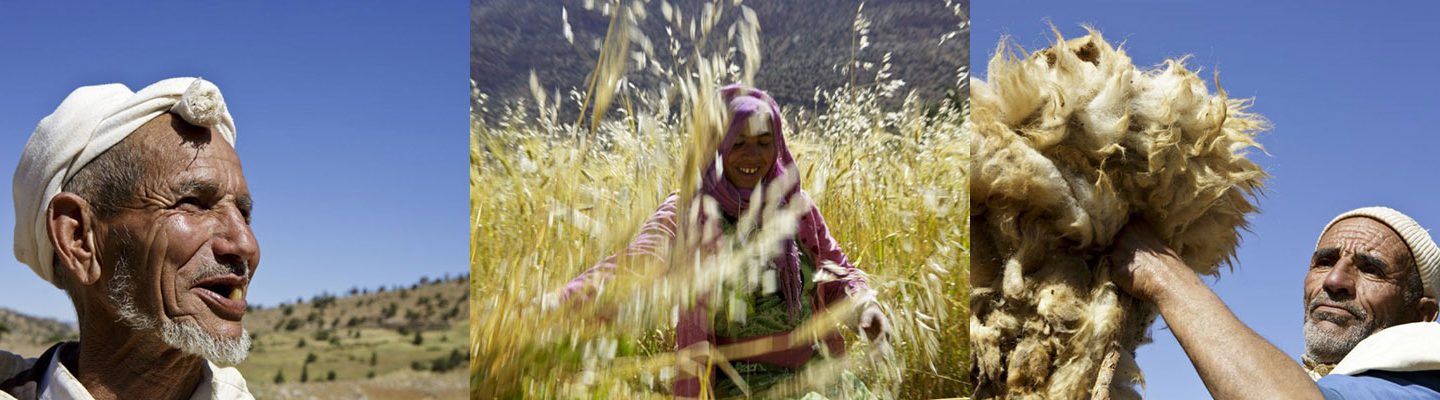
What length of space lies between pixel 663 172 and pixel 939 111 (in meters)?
0.72

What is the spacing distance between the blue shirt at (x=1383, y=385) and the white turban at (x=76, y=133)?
8.27ft

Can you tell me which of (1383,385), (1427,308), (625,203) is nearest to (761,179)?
(625,203)

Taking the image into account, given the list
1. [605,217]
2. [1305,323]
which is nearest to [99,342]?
[605,217]

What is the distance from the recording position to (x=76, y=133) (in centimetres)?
157

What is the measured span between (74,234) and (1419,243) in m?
3.74

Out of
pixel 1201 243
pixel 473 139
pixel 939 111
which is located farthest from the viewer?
pixel 1201 243

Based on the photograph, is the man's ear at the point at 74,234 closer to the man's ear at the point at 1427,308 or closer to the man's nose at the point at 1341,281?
the man's nose at the point at 1341,281

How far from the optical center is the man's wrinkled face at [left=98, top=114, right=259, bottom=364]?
1535 mm

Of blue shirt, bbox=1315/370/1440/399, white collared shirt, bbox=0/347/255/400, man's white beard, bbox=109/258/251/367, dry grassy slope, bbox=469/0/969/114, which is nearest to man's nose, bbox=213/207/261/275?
man's white beard, bbox=109/258/251/367

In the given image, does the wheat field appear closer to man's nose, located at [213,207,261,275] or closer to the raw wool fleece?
man's nose, located at [213,207,261,275]

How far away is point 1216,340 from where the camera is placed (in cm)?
246

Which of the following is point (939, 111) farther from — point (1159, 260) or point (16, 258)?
point (16, 258)

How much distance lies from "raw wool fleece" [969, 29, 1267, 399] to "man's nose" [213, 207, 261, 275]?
1.50m

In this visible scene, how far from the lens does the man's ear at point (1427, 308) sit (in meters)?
3.60
